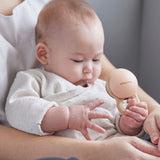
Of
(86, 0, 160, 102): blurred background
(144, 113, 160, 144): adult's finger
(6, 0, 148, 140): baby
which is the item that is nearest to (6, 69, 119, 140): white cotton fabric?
(6, 0, 148, 140): baby

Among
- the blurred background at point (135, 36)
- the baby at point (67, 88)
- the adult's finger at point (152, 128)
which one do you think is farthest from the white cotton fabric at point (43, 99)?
the blurred background at point (135, 36)

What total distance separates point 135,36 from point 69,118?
0.88m

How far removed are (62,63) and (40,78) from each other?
0.26ft

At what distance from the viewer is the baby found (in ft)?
2.85

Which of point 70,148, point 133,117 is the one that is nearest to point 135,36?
point 133,117

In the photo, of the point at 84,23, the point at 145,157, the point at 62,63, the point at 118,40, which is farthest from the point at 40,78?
the point at 118,40

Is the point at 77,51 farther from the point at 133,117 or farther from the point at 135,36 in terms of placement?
the point at 135,36

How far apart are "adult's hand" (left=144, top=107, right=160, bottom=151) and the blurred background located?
0.67 meters

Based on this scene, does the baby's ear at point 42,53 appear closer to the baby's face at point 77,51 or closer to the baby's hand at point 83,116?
the baby's face at point 77,51

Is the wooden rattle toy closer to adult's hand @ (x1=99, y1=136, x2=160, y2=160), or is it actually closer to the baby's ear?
adult's hand @ (x1=99, y1=136, x2=160, y2=160)

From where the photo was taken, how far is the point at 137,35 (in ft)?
5.40

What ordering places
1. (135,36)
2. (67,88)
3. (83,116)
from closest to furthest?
(83,116)
(67,88)
(135,36)

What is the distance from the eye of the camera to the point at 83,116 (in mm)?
856

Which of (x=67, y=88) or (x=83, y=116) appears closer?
(x=83, y=116)
